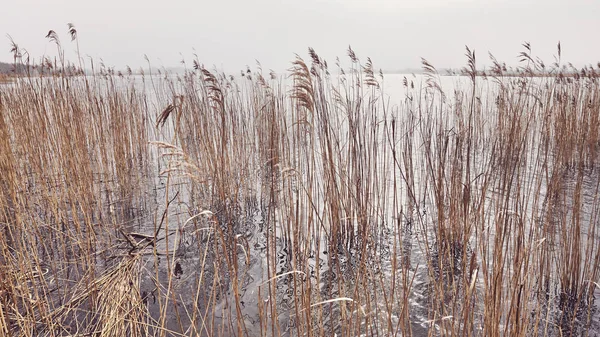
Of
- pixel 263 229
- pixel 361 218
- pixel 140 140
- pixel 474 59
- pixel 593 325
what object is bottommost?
pixel 593 325

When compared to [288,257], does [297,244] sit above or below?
above

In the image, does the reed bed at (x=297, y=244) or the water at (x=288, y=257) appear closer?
the reed bed at (x=297, y=244)

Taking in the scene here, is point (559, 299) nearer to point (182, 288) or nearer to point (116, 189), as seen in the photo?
point (182, 288)

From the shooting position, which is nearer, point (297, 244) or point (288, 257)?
point (297, 244)

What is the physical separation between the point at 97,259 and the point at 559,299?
3.07 metres

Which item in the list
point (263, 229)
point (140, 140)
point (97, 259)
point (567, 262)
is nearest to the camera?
point (567, 262)

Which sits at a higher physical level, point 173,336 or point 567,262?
point 567,262

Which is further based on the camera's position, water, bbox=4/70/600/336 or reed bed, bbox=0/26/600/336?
water, bbox=4/70/600/336

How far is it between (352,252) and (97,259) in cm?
188

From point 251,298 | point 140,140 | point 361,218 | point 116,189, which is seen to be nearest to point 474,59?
point 361,218

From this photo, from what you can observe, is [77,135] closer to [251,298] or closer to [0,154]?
[0,154]

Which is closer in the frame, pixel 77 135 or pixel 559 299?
pixel 559 299

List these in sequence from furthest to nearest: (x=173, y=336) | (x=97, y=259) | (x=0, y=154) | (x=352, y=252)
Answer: (x=352, y=252) → (x=97, y=259) → (x=0, y=154) → (x=173, y=336)

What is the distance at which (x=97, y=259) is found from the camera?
2.78 metres
